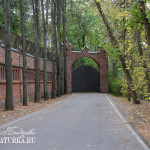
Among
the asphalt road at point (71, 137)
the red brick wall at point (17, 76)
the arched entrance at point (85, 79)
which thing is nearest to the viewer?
the asphalt road at point (71, 137)

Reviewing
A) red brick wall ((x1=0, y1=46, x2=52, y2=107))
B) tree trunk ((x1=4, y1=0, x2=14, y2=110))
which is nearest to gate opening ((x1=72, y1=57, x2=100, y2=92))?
red brick wall ((x1=0, y1=46, x2=52, y2=107))

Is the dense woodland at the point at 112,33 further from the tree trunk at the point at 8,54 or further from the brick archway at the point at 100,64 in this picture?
the brick archway at the point at 100,64

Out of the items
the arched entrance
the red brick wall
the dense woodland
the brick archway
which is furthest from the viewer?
the arched entrance

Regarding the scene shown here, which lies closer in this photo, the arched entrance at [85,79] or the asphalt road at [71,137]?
the asphalt road at [71,137]

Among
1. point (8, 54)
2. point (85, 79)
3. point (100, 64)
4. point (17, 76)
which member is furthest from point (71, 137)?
point (100, 64)

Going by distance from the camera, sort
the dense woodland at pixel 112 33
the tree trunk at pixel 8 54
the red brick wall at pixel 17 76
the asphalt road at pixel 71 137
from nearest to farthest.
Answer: the asphalt road at pixel 71 137, the dense woodland at pixel 112 33, the tree trunk at pixel 8 54, the red brick wall at pixel 17 76

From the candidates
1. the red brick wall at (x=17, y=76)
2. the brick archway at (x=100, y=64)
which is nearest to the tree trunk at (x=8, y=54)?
the red brick wall at (x=17, y=76)

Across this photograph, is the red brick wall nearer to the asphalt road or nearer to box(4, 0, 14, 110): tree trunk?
box(4, 0, 14, 110): tree trunk

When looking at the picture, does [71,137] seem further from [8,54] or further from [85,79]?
[85,79]

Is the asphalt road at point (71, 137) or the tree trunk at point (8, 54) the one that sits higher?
the tree trunk at point (8, 54)

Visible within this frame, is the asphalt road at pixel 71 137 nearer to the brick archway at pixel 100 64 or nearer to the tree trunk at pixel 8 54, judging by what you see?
the tree trunk at pixel 8 54

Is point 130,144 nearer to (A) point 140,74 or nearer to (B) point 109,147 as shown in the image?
(B) point 109,147

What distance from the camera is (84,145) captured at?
5930 mm

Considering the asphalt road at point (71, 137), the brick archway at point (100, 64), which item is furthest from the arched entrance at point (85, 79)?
the asphalt road at point (71, 137)
